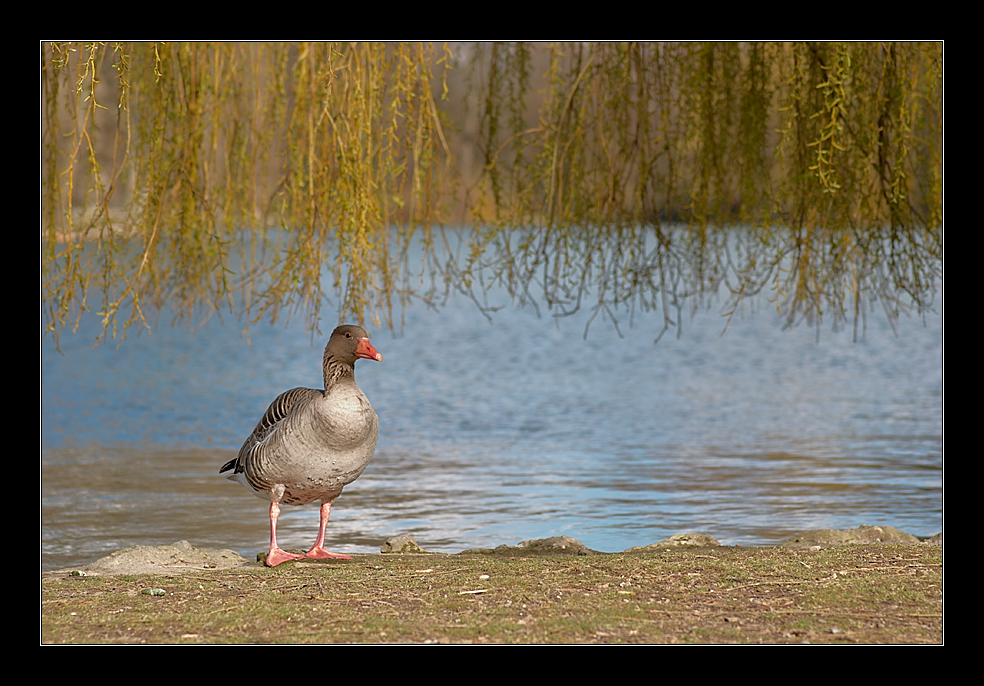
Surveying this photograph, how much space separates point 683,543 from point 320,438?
186cm

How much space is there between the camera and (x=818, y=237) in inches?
189

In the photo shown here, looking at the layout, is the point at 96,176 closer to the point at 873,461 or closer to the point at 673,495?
the point at 673,495

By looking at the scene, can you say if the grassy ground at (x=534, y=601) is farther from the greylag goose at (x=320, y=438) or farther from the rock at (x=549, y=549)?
the rock at (x=549, y=549)

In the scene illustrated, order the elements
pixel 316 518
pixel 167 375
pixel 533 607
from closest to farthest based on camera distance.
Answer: pixel 533 607, pixel 316 518, pixel 167 375

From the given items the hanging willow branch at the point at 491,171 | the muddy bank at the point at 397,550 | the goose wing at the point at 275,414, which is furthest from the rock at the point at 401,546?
the hanging willow branch at the point at 491,171

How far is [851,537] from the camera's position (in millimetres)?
4906

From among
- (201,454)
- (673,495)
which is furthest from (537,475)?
(201,454)

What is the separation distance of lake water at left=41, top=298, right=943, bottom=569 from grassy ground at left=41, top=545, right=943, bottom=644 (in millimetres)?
1097

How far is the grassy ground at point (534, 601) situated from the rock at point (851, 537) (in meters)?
0.39

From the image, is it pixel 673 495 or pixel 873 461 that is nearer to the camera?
pixel 673 495

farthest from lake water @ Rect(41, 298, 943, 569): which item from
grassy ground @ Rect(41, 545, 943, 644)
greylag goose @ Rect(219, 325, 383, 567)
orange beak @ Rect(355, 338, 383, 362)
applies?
grassy ground @ Rect(41, 545, 943, 644)

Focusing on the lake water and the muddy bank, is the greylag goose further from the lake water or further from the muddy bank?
the lake water

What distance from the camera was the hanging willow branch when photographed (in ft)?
13.0
